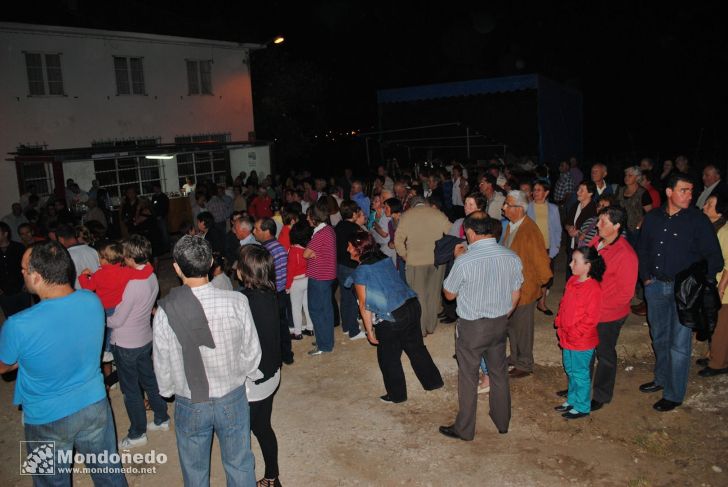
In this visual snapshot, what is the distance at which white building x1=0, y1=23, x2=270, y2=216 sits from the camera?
674 inches

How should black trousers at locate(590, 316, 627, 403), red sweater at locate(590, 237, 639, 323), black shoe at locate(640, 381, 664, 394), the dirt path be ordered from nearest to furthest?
the dirt path → red sweater at locate(590, 237, 639, 323) → black trousers at locate(590, 316, 627, 403) → black shoe at locate(640, 381, 664, 394)

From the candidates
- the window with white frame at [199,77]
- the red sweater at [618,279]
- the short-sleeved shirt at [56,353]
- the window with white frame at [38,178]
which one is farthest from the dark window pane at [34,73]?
the red sweater at [618,279]

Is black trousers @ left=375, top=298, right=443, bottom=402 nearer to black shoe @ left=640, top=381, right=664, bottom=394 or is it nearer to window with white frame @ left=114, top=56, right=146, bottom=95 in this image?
black shoe @ left=640, top=381, right=664, bottom=394

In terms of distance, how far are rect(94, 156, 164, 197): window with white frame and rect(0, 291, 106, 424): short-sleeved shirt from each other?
46.2 ft

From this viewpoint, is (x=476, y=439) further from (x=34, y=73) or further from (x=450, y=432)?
(x=34, y=73)

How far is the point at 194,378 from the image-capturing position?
339 cm

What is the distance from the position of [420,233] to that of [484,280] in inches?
94.1

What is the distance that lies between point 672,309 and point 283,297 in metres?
4.24

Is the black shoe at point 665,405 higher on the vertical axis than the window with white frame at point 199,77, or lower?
lower

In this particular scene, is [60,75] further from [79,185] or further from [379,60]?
[379,60]

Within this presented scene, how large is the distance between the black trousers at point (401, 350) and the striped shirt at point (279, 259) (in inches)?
65.0

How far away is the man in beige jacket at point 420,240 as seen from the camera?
6953 millimetres

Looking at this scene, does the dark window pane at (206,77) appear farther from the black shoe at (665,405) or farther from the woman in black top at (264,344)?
the black shoe at (665,405)

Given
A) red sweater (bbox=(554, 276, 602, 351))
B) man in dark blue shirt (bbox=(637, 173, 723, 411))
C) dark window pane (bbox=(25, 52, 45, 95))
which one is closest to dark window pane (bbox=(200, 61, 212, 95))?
dark window pane (bbox=(25, 52, 45, 95))
